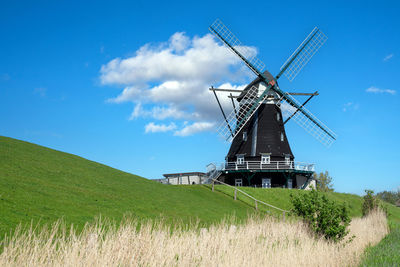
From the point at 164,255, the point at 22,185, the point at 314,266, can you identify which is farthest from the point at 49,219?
the point at 314,266

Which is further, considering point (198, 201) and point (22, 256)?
point (198, 201)

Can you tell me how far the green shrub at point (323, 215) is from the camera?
14688 millimetres

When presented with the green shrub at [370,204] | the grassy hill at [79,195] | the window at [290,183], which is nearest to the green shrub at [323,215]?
the grassy hill at [79,195]

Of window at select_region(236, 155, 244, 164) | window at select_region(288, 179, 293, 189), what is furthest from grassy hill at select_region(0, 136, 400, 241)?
window at select_region(288, 179, 293, 189)

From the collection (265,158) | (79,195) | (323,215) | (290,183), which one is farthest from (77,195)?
(290,183)

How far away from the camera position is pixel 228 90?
3778cm

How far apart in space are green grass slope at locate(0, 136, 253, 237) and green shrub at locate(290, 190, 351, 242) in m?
5.16

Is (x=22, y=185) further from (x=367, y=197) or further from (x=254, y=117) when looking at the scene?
(x=254, y=117)

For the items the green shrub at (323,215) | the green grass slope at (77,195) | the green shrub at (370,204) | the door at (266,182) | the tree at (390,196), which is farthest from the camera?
the tree at (390,196)

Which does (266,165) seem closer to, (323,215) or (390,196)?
(323,215)

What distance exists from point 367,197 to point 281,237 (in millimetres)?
16749

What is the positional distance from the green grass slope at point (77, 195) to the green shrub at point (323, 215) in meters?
5.16

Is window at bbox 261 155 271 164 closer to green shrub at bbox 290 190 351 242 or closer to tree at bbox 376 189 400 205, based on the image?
green shrub at bbox 290 190 351 242

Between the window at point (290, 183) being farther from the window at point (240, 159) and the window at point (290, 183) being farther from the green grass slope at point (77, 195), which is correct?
the green grass slope at point (77, 195)
